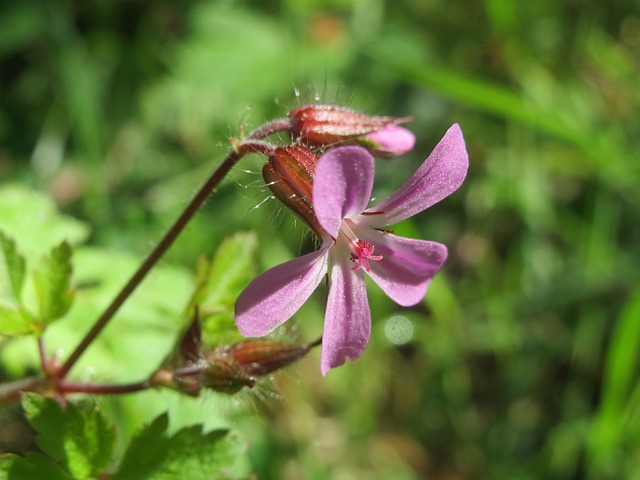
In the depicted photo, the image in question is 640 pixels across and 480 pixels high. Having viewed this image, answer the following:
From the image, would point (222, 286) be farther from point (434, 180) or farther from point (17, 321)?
point (434, 180)

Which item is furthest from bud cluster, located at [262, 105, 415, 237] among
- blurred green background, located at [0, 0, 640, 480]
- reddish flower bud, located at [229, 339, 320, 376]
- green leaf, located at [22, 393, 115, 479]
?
blurred green background, located at [0, 0, 640, 480]

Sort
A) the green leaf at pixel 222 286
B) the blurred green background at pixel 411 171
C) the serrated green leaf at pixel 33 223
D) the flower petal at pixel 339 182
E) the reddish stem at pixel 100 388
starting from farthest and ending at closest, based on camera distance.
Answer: the blurred green background at pixel 411 171
the serrated green leaf at pixel 33 223
the green leaf at pixel 222 286
the reddish stem at pixel 100 388
the flower petal at pixel 339 182

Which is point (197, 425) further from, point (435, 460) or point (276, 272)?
point (435, 460)

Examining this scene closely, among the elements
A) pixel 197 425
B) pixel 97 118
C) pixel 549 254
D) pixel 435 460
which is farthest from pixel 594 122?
pixel 197 425

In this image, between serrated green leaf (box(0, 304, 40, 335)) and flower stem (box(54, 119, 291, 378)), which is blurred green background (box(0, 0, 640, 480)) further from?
flower stem (box(54, 119, 291, 378))

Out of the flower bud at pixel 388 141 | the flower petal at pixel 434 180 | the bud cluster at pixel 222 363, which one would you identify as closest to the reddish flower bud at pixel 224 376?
the bud cluster at pixel 222 363

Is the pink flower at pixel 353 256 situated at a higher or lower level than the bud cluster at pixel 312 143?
lower

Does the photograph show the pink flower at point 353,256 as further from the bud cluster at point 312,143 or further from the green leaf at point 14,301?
the green leaf at point 14,301
